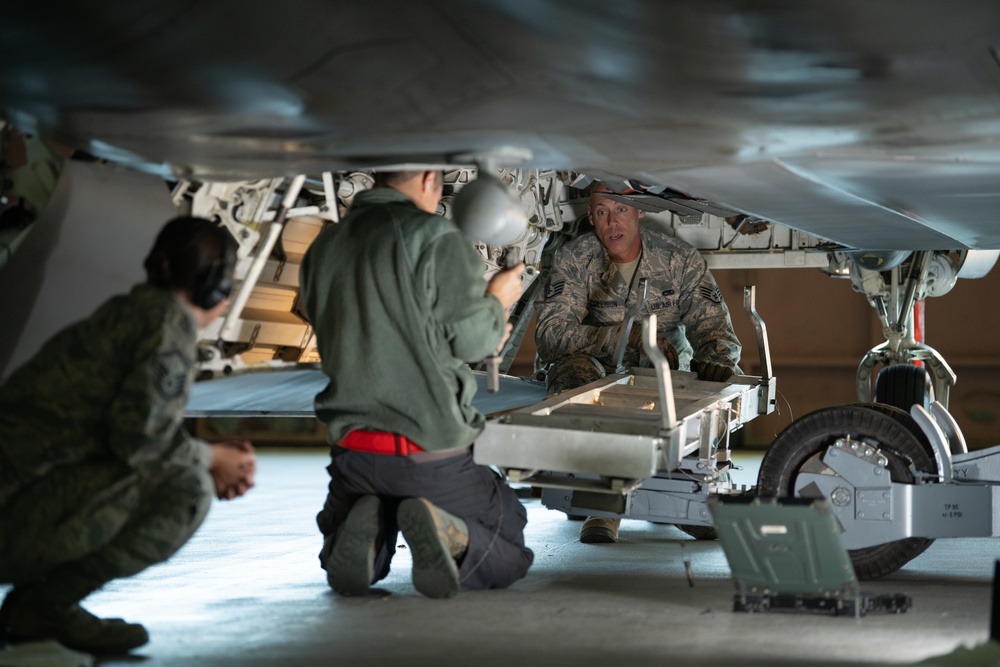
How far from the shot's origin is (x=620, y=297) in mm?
5391

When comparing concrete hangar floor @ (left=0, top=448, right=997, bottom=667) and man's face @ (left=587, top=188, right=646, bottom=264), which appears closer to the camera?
concrete hangar floor @ (left=0, top=448, right=997, bottom=667)

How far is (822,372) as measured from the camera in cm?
1256

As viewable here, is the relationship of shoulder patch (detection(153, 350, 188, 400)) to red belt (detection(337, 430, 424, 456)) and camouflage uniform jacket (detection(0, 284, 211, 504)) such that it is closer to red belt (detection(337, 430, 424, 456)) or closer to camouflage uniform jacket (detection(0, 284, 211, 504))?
camouflage uniform jacket (detection(0, 284, 211, 504))

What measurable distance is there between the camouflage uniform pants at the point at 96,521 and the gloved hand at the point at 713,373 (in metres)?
2.68

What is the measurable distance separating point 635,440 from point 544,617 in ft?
1.91

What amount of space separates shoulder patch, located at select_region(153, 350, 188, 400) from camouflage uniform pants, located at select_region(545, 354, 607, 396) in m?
2.71

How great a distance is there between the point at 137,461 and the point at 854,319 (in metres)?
11.1

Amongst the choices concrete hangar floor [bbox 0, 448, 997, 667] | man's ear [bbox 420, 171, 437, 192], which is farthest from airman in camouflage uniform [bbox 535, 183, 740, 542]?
man's ear [bbox 420, 171, 437, 192]

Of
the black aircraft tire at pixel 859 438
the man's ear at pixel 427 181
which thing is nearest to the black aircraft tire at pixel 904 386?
the black aircraft tire at pixel 859 438

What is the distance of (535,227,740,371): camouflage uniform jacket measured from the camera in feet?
17.3

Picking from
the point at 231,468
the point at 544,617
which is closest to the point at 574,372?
the point at 544,617

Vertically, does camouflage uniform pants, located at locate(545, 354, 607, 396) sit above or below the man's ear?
below

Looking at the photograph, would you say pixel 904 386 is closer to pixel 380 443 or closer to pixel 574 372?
pixel 574 372

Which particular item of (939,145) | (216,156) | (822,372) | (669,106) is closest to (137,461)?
(216,156)
